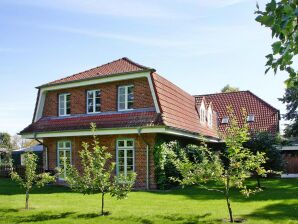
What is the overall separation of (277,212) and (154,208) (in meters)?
3.77

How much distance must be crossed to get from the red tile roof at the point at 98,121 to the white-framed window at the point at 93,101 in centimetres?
50

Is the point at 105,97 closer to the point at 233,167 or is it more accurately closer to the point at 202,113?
the point at 202,113

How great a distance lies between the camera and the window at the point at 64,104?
2193 cm

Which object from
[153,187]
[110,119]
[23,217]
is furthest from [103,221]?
[110,119]

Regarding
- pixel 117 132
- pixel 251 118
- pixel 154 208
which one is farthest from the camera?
pixel 251 118

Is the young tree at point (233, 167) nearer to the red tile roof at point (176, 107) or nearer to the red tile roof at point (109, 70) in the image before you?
the red tile roof at point (176, 107)

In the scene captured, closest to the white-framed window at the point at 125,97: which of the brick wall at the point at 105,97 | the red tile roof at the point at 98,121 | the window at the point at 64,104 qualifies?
the brick wall at the point at 105,97

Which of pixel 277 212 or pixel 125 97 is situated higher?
pixel 125 97

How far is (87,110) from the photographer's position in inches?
824

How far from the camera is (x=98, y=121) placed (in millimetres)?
19516

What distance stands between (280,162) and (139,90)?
788 cm

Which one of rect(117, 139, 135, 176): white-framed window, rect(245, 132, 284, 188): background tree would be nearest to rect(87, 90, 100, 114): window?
rect(117, 139, 135, 176): white-framed window

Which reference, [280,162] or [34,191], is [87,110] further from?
[280,162]

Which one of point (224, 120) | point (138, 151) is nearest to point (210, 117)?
point (224, 120)
